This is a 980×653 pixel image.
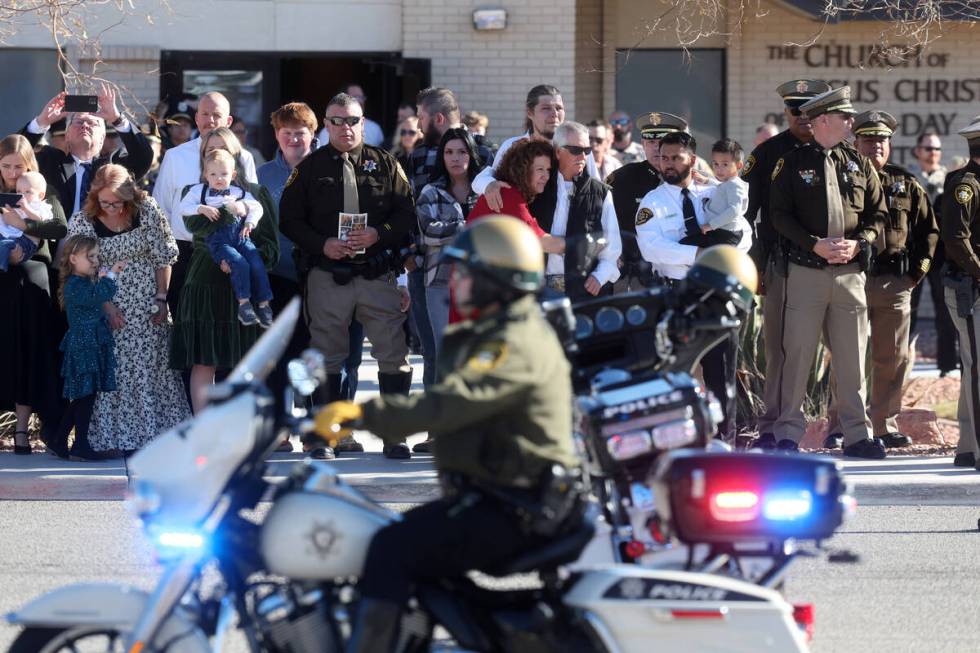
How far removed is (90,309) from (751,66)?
34.0 ft

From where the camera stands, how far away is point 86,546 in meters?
7.91

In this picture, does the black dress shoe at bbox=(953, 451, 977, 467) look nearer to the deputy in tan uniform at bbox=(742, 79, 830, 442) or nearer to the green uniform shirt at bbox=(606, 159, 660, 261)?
the deputy in tan uniform at bbox=(742, 79, 830, 442)

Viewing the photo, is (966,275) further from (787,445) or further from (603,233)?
(603,233)

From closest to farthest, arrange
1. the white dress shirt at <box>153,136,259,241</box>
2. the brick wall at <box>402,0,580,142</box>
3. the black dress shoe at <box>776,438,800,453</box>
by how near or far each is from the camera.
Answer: the black dress shoe at <box>776,438,800,453</box>
the white dress shirt at <box>153,136,259,241</box>
the brick wall at <box>402,0,580,142</box>

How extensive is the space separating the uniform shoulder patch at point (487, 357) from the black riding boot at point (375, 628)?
0.71 metres

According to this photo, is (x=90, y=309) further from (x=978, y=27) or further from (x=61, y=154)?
(x=978, y=27)

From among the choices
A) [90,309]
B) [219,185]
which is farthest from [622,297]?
[90,309]

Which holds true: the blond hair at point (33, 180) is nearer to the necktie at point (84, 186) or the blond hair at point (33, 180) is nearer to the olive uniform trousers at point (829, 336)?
the necktie at point (84, 186)

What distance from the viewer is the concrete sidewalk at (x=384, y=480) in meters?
9.15

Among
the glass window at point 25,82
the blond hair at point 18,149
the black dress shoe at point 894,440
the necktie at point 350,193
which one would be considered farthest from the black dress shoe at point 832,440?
the glass window at point 25,82

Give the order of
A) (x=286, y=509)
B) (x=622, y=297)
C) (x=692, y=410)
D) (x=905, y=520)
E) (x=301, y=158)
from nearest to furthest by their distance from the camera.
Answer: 1. (x=286, y=509)
2. (x=692, y=410)
3. (x=622, y=297)
4. (x=905, y=520)
5. (x=301, y=158)

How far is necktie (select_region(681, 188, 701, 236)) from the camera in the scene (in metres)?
9.62

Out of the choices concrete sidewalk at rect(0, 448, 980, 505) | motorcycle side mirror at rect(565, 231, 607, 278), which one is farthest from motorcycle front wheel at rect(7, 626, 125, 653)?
concrete sidewalk at rect(0, 448, 980, 505)

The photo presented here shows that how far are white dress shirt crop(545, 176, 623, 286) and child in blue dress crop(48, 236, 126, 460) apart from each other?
2.70 m
